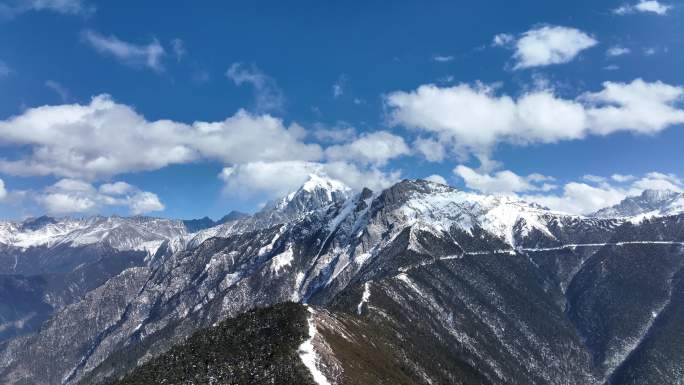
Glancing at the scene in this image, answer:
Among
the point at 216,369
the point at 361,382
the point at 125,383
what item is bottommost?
the point at 361,382

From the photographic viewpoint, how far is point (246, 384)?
180 meters

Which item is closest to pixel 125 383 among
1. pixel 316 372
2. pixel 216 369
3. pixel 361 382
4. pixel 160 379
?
pixel 160 379

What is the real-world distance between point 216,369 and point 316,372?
106 feet

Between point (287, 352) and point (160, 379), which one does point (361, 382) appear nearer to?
point (287, 352)

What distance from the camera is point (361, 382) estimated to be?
198m

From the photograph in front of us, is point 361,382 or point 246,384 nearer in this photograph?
point 246,384

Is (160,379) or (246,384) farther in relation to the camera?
(160,379)

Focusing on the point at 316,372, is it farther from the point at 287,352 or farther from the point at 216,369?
the point at 216,369

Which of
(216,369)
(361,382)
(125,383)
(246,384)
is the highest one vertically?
(125,383)

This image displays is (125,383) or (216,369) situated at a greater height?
(125,383)

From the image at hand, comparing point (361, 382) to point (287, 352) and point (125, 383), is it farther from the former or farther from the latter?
point (125, 383)

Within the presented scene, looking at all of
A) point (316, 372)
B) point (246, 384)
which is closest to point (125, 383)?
point (246, 384)

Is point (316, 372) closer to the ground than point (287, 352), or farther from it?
closer to the ground

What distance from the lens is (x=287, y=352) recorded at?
19762cm
